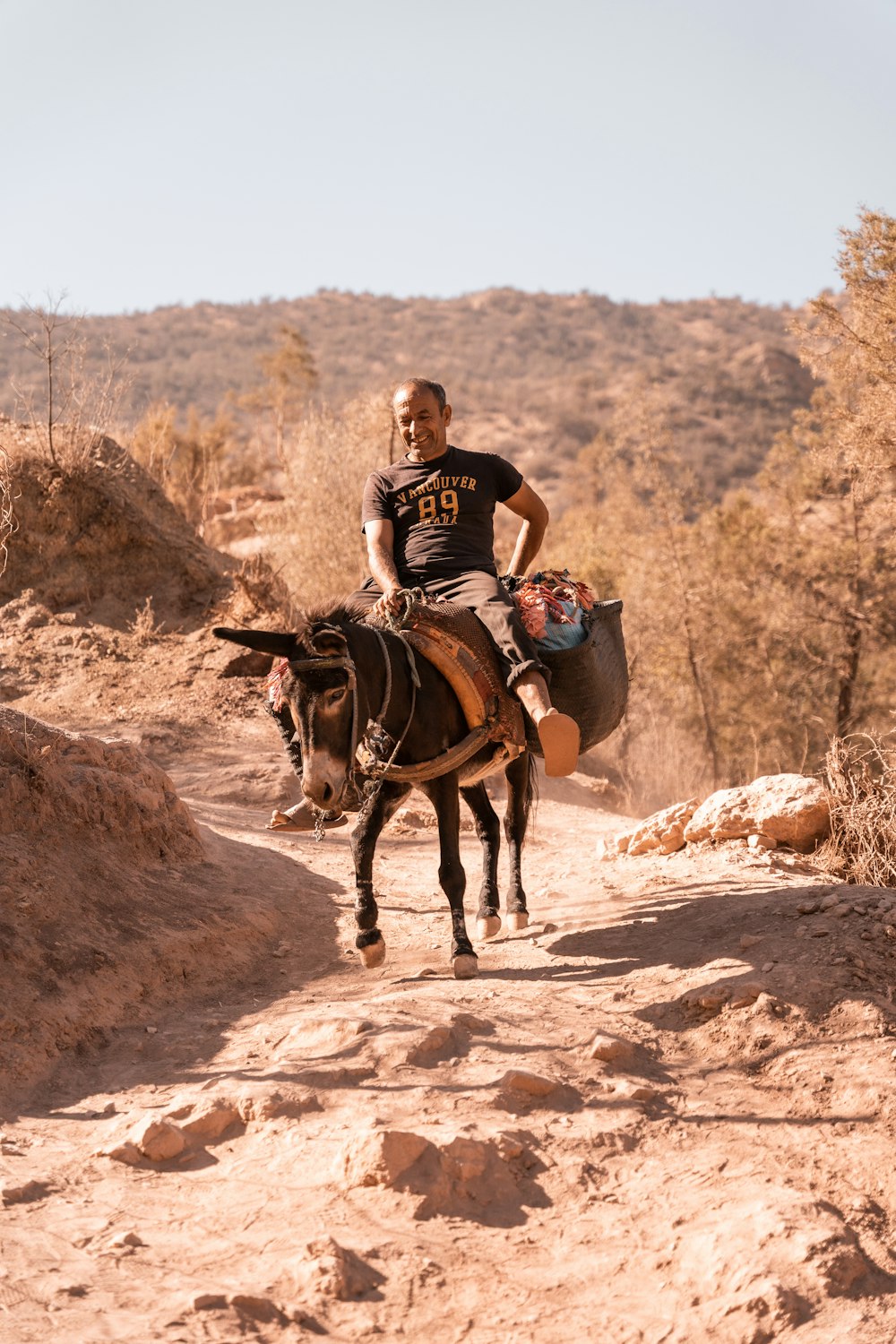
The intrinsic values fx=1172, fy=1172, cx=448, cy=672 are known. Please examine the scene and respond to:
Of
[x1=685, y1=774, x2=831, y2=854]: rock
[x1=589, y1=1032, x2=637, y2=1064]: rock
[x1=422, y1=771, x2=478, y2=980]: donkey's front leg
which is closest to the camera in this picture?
[x1=589, y1=1032, x2=637, y2=1064]: rock

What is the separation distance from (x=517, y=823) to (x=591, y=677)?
1.03m

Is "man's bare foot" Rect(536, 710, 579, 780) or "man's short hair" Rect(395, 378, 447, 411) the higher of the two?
"man's short hair" Rect(395, 378, 447, 411)

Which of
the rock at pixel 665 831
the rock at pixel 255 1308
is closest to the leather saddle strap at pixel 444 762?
the rock at pixel 665 831

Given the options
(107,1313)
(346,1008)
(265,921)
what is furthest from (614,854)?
(107,1313)

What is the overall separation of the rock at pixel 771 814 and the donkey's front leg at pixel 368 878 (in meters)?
2.68

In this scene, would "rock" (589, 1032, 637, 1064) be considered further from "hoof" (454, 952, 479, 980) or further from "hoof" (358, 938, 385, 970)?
"hoof" (358, 938, 385, 970)

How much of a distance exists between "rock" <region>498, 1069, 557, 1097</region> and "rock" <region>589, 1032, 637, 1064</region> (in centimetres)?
35

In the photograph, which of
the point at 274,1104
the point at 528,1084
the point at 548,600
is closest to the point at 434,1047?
the point at 528,1084

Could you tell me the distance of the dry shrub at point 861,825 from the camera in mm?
6844

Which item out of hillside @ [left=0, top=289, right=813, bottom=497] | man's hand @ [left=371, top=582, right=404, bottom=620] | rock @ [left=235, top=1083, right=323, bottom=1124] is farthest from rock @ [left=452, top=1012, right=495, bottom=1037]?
hillside @ [left=0, top=289, right=813, bottom=497]

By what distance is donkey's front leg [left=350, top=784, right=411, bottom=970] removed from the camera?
547 centimetres

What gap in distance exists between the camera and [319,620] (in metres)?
5.13

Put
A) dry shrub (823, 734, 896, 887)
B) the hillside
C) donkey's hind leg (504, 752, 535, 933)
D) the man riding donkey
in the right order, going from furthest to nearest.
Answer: the hillside
dry shrub (823, 734, 896, 887)
donkey's hind leg (504, 752, 535, 933)
the man riding donkey

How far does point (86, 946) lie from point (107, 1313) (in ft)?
7.84
